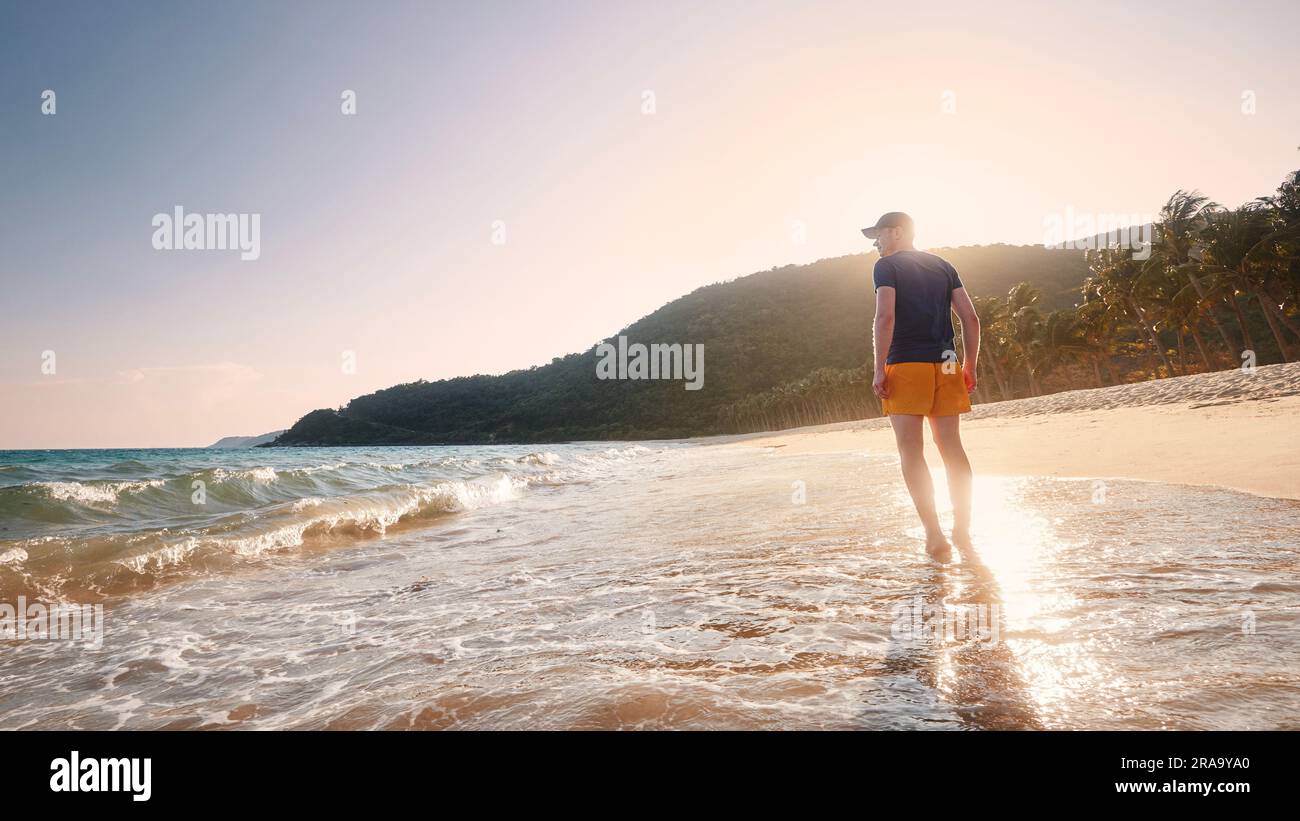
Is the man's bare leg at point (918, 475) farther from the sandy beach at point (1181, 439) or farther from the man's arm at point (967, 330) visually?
the sandy beach at point (1181, 439)

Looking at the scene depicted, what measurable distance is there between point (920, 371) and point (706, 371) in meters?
103

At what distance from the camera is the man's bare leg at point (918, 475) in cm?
430

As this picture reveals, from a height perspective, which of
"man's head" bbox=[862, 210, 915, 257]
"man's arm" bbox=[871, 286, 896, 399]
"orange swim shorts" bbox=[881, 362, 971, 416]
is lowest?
"orange swim shorts" bbox=[881, 362, 971, 416]

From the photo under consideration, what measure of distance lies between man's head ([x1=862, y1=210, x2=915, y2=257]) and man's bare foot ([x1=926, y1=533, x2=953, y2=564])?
224 centimetres

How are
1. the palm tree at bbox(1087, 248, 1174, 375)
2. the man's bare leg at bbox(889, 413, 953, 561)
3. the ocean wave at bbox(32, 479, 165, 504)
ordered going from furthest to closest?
the palm tree at bbox(1087, 248, 1174, 375) < the ocean wave at bbox(32, 479, 165, 504) < the man's bare leg at bbox(889, 413, 953, 561)

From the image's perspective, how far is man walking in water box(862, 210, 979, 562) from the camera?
179 inches

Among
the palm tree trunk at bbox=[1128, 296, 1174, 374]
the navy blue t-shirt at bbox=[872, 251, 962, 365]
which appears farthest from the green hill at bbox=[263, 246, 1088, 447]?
the navy blue t-shirt at bbox=[872, 251, 962, 365]

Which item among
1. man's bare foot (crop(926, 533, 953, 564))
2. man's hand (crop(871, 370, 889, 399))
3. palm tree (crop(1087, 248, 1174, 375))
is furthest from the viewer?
palm tree (crop(1087, 248, 1174, 375))

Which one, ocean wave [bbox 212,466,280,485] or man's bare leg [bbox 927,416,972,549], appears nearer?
man's bare leg [bbox 927,416,972,549]

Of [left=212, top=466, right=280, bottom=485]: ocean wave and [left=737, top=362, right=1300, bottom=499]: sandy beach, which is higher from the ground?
[left=737, top=362, right=1300, bottom=499]: sandy beach

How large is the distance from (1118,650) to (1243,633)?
1.76ft

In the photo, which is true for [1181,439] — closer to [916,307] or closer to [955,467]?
[955,467]

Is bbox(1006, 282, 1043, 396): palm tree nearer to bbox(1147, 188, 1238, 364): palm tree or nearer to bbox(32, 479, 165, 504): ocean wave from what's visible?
bbox(1147, 188, 1238, 364): palm tree
